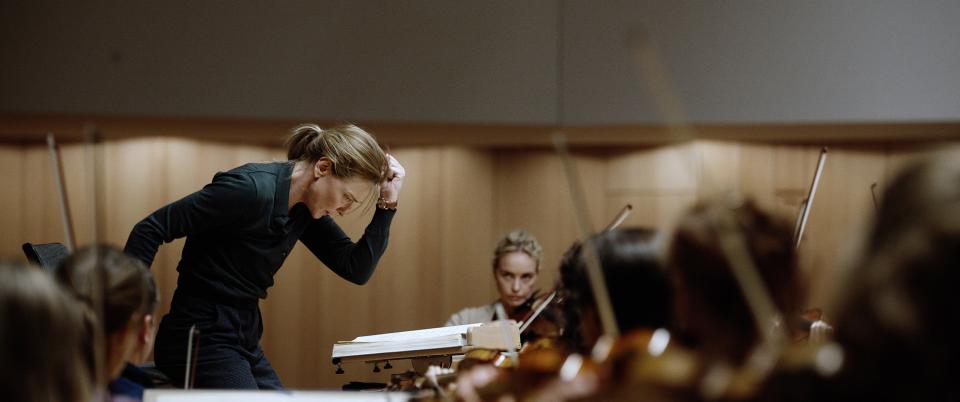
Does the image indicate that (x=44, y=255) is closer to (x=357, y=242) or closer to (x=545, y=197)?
(x=357, y=242)

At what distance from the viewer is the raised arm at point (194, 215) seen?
2.04 m

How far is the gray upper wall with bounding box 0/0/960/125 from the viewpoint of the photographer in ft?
11.9

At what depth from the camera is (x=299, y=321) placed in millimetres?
4598

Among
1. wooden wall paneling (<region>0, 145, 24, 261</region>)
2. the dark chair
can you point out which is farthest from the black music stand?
wooden wall paneling (<region>0, 145, 24, 261</region>)

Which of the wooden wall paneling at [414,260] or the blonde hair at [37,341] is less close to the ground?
the blonde hair at [37,341]

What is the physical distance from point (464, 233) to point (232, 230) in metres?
2.52

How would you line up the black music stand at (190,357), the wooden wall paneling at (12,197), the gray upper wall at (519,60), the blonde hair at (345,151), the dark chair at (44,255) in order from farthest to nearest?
the wooden wall paneling at (12,197) < the gray upper wall at (519,60) < the blonde hair at (345,151) < the dark chair at (44,255) < the black music stand at (190,357)

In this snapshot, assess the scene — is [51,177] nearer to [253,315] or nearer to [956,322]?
[253,315]

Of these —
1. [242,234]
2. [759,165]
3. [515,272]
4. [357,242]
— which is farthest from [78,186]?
[759,165]

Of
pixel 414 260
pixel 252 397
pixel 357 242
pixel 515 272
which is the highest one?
pixel 357 242

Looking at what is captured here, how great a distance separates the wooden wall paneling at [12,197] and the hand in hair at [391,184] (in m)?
2.62

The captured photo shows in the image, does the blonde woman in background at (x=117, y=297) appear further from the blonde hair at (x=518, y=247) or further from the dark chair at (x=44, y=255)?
the blonde hair at (x=518, y=247)

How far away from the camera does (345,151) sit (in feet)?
7.52

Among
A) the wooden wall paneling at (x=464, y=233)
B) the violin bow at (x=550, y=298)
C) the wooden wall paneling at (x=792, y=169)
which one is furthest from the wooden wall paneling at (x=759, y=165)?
the violin bow at (x=550, y=298)
